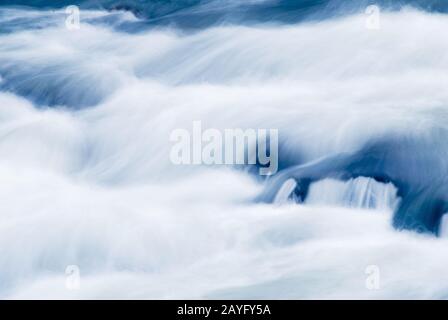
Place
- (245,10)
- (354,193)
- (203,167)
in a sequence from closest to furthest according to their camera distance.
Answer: (354,193)
(203,167)
(245,10)

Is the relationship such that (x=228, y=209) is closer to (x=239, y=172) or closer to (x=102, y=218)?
(x=239, y=172)

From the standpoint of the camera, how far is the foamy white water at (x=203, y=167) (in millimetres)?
6621

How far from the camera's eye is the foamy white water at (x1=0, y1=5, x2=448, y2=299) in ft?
21.7

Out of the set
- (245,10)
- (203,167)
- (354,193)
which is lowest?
(354,193)

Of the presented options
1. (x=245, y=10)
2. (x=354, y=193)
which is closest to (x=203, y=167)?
(x=354, y=193)

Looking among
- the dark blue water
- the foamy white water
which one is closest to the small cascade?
the foamy white water

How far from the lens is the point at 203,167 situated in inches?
300

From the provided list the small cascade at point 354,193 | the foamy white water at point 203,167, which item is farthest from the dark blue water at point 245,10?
the small cascade at point 354,193

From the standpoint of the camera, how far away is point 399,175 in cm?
697

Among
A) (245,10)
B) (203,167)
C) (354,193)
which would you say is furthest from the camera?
(245,10)

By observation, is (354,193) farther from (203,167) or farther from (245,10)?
(245,10)
